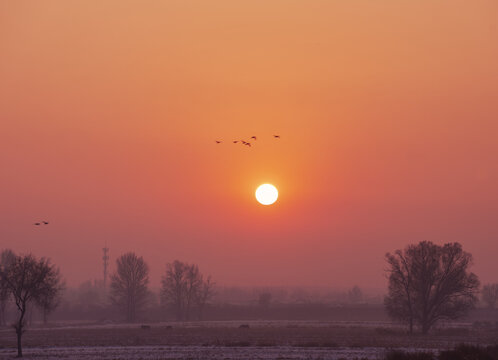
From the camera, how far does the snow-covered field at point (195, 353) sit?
1790 inches

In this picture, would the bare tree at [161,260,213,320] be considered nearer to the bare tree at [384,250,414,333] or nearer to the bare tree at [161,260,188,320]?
the bare tree at [161,260,188,320]

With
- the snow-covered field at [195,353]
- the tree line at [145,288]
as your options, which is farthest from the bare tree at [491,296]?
the snow-covered field at [195,353]

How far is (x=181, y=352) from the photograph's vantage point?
161ft

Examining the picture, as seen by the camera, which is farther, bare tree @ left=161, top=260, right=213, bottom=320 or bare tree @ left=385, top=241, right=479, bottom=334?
bare tree @ left=161, top=260, right=213, bottom=320

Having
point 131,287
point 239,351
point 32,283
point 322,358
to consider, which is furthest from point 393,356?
point 131,287

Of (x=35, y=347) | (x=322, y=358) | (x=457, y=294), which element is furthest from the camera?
(x=457, y=294)

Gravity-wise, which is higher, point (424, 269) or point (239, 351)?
point (424, 269)

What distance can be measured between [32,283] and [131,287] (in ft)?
264

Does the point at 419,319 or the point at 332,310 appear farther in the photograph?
the point at 332,310

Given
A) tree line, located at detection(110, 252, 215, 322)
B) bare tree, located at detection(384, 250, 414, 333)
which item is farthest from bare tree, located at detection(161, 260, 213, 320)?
bare tree, located at detection(384, 250, 414, 333)

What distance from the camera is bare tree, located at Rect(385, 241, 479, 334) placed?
7969 cm

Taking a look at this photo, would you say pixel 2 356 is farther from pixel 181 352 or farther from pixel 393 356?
pixel 393 356

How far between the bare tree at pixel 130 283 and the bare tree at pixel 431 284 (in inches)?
2569

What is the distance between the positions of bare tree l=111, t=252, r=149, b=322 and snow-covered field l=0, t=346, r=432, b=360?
7424 centimetres
